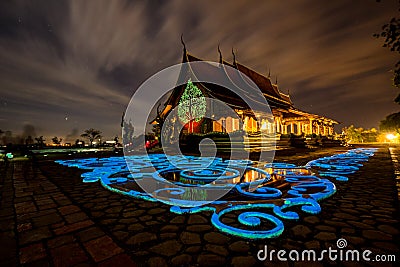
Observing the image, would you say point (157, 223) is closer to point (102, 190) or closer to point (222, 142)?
point (102, 190)

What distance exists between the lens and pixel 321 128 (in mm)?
32312

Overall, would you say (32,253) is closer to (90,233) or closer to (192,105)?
(90,233)

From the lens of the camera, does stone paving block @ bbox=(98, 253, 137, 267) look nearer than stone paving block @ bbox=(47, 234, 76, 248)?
Yes

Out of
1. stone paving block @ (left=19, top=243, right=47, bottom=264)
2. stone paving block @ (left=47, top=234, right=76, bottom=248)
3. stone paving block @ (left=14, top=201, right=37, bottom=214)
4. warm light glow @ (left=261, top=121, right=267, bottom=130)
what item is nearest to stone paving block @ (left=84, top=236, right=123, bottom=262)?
stone paving block @ (left=47, top=234, right=76, bottom=248)

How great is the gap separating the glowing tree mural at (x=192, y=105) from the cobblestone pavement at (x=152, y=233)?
1347cm

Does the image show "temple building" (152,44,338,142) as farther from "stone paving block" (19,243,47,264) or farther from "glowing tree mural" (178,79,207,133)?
"stone paving block" (19,243,47,264)

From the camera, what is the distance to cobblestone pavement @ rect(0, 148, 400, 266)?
5.02 feet

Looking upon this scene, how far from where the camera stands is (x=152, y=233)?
1.96 metres

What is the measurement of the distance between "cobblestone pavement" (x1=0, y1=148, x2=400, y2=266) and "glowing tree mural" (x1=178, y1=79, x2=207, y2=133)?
13468mm

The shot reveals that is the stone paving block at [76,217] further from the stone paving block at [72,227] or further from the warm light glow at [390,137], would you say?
the warm light glow at [390,137]

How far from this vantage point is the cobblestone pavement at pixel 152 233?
1529mm

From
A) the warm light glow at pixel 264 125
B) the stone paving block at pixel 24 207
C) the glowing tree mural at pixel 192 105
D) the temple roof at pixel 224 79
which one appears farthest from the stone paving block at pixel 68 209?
the warm light glow at pixel 264 125

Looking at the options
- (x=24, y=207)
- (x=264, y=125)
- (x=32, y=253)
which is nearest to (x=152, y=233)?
(x=32, y=253)

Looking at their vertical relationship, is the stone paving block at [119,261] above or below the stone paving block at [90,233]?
above
